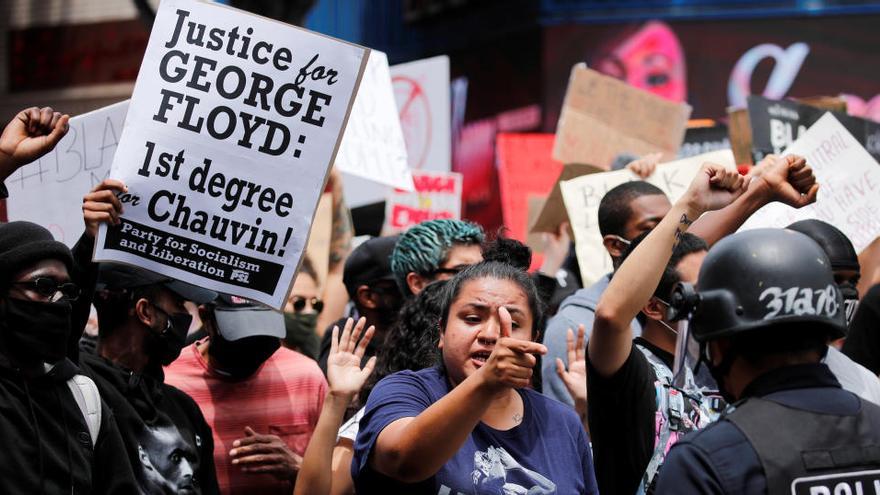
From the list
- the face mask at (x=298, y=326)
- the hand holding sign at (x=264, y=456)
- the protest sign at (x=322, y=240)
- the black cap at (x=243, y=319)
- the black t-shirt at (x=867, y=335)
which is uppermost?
the black cap at (x=243, y=319)

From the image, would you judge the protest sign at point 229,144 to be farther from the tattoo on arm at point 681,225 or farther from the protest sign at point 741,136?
the protest sign at point 741,136

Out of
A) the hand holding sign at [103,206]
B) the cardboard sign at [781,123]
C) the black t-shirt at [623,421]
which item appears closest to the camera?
the black t-shirt at [623,421]

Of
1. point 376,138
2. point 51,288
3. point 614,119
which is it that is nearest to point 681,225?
point 51,288

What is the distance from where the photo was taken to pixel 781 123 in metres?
7.38

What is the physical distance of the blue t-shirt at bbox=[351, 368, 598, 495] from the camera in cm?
359

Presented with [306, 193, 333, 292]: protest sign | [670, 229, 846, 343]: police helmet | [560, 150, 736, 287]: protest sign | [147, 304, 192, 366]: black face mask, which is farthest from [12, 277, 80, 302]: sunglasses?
[306, 193, 333, 292]: protest sign

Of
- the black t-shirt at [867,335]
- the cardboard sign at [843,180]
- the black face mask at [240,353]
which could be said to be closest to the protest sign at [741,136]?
the cardboard sign at [843,180]

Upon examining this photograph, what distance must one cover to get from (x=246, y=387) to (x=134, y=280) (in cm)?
69

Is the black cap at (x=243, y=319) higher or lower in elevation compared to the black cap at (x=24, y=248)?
lower

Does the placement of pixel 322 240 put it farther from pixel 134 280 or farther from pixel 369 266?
pixel 134 280

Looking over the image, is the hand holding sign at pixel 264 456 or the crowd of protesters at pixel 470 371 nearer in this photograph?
the crowd of protesters at pixel 470 371

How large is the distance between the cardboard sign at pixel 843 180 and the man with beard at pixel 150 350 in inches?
112

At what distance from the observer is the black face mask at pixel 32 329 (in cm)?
402

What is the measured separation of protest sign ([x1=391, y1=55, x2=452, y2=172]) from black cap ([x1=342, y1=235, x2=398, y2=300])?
3.06 metres
